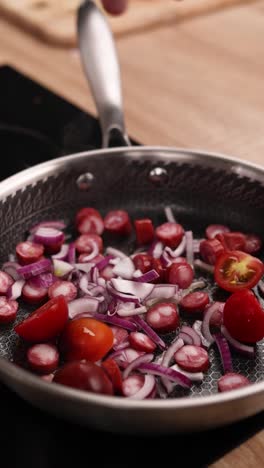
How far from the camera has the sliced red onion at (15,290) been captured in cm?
87

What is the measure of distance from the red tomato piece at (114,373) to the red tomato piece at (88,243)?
0.27 m

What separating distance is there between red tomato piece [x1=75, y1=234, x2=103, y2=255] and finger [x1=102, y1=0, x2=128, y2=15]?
2.09 feet

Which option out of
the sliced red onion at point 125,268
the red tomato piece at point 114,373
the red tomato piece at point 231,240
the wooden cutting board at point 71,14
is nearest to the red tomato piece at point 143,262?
the sliced red onion at point 125,268

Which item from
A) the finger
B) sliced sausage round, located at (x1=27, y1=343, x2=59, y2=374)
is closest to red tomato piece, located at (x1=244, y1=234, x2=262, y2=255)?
sliced sausage round, located at (x1=27, y1=343, x2=59, y2=374)

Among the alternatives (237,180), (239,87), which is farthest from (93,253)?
(239,87)

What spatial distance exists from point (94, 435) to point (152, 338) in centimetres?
15

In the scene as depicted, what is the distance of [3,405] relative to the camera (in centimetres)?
73

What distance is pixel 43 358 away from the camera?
75 cm

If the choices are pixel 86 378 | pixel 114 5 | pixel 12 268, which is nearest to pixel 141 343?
pixel 86 378

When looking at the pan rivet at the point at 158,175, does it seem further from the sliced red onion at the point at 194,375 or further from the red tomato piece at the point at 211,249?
the sliced red onion at the point at 194,375

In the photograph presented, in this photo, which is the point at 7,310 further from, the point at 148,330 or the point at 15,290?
the point at 148,330

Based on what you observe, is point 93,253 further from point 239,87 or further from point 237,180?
point 239,87

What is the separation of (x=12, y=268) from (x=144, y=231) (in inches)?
7.7

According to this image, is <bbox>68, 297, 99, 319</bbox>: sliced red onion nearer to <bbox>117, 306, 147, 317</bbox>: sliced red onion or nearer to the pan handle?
<bbox>117, 306, 147, 317</bbox>: sliced red onion
